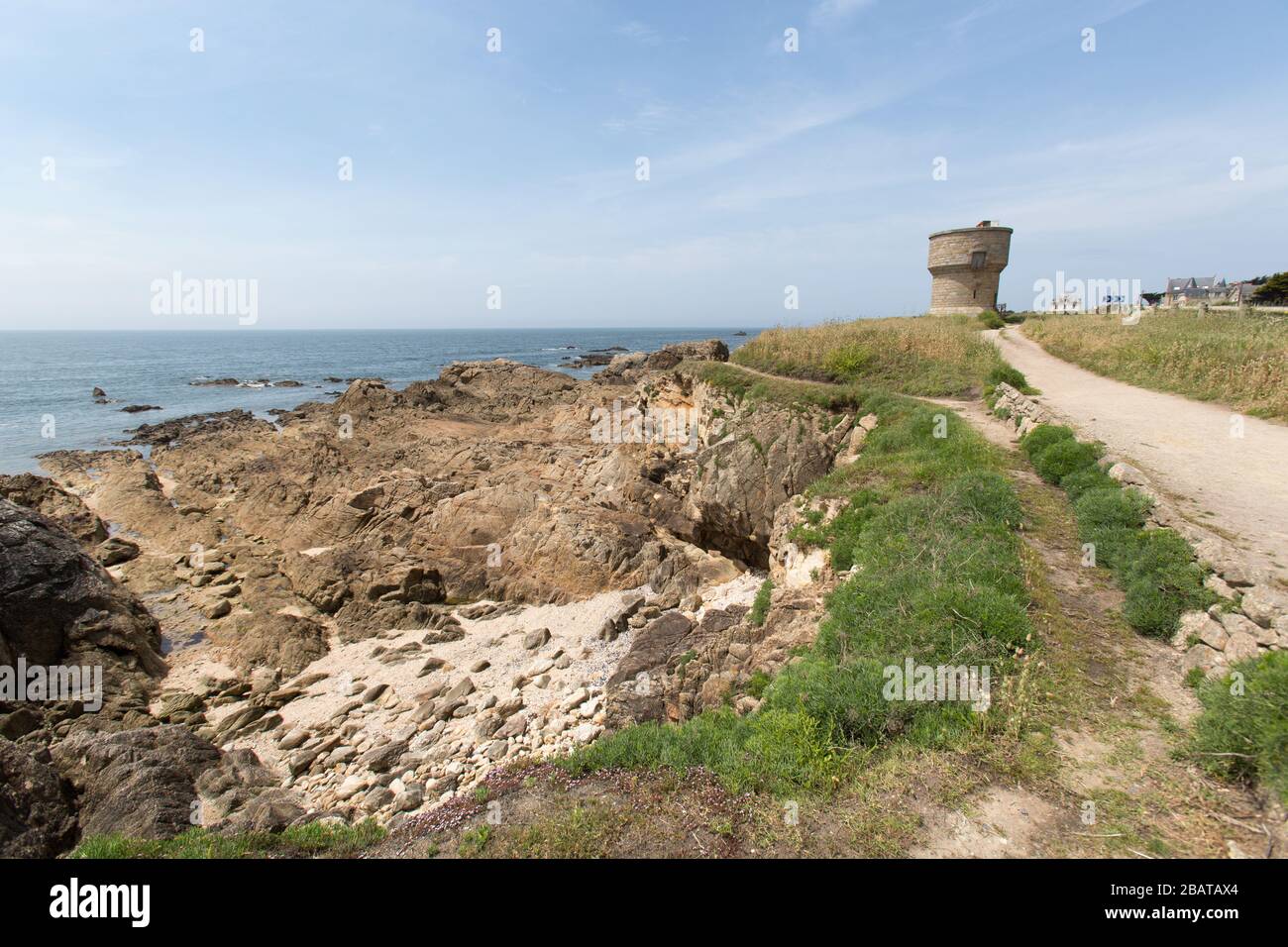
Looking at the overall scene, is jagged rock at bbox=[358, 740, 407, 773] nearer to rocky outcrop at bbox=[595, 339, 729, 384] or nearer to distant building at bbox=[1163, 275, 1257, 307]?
rocky outcrop at bbox=[595, 339, 729, 384]

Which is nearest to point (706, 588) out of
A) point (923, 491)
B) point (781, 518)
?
point (781, 518)

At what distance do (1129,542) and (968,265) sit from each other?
3093cm

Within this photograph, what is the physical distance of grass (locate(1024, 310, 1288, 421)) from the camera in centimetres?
1264

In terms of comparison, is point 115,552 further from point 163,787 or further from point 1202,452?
point 1202,452

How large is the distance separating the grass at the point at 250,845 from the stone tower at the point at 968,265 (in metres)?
36.2

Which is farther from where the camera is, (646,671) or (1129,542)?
(646,671)

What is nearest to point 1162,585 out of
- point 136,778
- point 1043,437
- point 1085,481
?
point 1085,481

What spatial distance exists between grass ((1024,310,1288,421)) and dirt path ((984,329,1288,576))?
1.76ft

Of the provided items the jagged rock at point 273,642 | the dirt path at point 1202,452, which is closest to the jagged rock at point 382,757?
the jagged rock at point 273,642

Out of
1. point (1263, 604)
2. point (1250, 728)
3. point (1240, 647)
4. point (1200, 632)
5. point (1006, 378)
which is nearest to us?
point (1250, 728)

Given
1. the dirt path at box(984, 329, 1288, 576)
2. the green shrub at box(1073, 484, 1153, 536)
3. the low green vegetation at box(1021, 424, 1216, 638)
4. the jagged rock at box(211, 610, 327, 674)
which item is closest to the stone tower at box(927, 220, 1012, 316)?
the dirt path at box(984, 329, 1288, 576)

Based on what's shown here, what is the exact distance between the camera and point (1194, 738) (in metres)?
4.20

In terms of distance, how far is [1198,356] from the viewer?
15.4 m

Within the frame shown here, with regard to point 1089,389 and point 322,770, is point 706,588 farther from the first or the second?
point 1089,389
